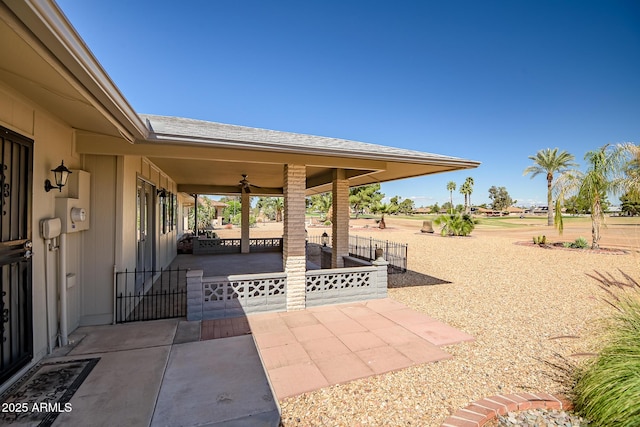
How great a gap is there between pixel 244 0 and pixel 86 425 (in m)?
11.2

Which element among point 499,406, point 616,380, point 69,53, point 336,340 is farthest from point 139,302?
point 616,380

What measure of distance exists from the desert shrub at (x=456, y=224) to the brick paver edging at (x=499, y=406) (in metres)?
22.7

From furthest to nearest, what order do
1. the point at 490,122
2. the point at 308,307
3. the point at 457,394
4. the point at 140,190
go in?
the point at 490,122 → the point at 140,190 → the point at 308,307 → the point at 457,394

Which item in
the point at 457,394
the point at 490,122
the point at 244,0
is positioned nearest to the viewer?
the point at 457,394

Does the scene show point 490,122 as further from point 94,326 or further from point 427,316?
point 94,326

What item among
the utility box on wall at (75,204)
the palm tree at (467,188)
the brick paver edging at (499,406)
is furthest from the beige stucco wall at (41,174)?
the palm tree at (467,188)

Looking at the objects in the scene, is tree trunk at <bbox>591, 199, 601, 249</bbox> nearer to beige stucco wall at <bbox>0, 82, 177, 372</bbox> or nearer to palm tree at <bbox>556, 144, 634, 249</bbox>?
palm tree at <bbox>556, 144, 634, 249</bbox>

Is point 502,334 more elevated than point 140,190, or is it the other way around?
point 140,190

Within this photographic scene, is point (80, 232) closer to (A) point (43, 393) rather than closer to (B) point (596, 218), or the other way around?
(A) point (43, 393)

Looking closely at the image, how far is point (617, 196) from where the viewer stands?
49.2 ft

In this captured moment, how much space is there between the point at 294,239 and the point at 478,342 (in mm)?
3920

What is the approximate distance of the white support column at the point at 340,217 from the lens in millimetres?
8867

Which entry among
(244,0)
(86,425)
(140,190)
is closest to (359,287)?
(86,425)

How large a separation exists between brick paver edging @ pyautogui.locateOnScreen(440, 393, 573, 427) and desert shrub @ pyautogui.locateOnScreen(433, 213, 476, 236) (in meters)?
22.7
